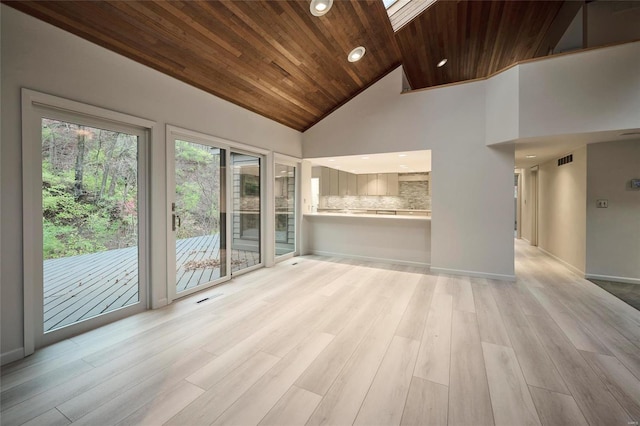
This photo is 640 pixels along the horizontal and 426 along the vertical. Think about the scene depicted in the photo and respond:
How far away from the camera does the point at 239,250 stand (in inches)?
182

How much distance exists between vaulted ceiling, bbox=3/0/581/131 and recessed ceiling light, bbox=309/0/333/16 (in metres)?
0.17

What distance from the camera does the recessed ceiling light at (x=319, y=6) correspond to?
281 centimetres

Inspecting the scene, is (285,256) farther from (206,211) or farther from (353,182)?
(353,182)

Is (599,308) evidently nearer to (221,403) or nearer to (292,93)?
(221,403)

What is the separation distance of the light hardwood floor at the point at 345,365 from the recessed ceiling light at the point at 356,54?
3568 millimetres

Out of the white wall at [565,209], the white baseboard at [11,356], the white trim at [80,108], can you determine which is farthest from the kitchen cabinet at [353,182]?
the white baseboard at [11,356]

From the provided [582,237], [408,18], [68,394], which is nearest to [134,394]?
[68,394]

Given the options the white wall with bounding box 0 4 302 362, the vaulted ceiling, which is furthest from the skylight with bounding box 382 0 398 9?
the white wall with bounding box 0 4 302 362

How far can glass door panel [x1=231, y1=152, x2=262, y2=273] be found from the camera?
14.4 feet

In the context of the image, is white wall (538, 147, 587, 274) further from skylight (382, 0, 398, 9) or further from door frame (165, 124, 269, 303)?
door frame (165, 124, 269, 303)

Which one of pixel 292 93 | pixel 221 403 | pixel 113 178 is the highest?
pixel 292 93

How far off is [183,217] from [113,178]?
0.89 metres

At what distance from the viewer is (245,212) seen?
464cm

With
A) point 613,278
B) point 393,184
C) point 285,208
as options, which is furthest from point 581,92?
point 285,208
